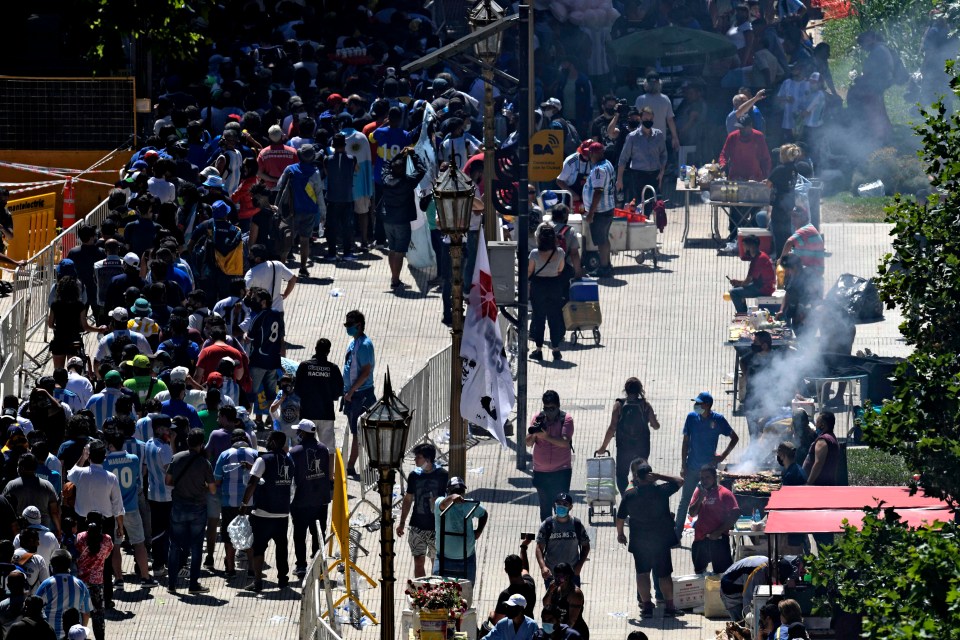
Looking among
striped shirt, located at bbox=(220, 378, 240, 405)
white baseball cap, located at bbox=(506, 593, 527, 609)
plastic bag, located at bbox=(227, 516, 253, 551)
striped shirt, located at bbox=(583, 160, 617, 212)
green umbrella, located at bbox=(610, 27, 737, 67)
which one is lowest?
plastic bag, located at bbox=(227, 516, 253, 551)

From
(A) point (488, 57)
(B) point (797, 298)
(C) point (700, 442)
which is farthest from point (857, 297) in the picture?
(A) point (488, 57)

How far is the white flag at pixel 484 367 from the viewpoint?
20344 mm

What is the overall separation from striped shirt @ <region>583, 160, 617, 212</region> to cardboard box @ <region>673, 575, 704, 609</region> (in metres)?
8.30

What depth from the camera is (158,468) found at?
1927cm

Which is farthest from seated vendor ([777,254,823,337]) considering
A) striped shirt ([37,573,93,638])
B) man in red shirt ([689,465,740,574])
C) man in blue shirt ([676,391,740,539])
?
striped shirt ([37,573,93,638])

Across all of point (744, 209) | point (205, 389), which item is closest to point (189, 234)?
point (205, 389)

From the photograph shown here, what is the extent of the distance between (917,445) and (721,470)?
5.86m

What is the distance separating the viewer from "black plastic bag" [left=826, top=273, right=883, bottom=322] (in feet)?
81.8

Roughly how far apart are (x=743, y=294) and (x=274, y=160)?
5901mm

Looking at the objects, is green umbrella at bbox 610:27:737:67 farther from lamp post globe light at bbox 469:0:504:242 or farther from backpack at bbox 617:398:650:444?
backpack at bbox 617:398:650:444

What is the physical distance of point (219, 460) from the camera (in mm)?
19328

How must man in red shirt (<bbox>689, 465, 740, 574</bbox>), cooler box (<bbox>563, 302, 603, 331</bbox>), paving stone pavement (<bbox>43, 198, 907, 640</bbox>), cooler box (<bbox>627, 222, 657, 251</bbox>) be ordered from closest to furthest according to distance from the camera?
paving stone pavement (<bbox>43, 198, 907, 640</bbox>) < man in red shirt (<bbox>689, 465, 740, 574</bbox>) < cooler box (<bbox>563, 302, 603, 331</bbox>) < cooler box (<bbox>627, 222, 657, 251</bbox>)

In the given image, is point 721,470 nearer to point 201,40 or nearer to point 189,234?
point 189,234

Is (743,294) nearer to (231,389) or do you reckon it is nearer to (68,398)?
(231,389)
